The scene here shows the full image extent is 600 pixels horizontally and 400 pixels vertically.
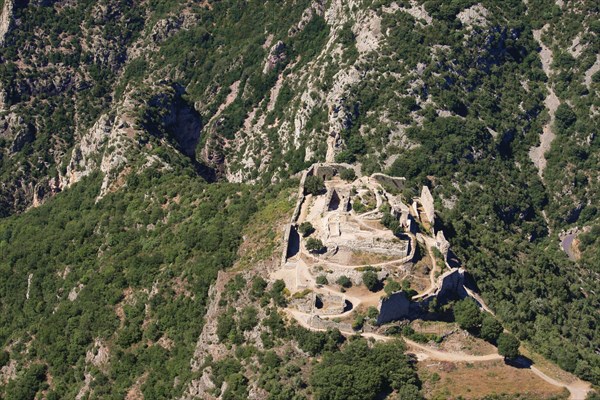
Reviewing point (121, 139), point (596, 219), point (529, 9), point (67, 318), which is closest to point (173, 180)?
point (121, 139)

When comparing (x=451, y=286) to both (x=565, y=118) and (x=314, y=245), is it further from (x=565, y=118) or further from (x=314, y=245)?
(x=565, y=118)

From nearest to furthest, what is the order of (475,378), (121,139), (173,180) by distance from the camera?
(475,378)
(173,180)
(121,139)

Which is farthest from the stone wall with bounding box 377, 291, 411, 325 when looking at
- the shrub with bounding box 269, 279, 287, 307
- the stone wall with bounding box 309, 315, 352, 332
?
the shrub with bounding box 269, 279, 287, 307

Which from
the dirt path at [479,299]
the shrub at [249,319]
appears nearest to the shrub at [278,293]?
the shrub at [249,319]

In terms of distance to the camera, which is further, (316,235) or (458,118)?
(458,118)

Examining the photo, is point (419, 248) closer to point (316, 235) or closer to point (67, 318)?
point (316, 235)

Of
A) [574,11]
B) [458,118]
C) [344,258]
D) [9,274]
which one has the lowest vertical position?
[9,274]
